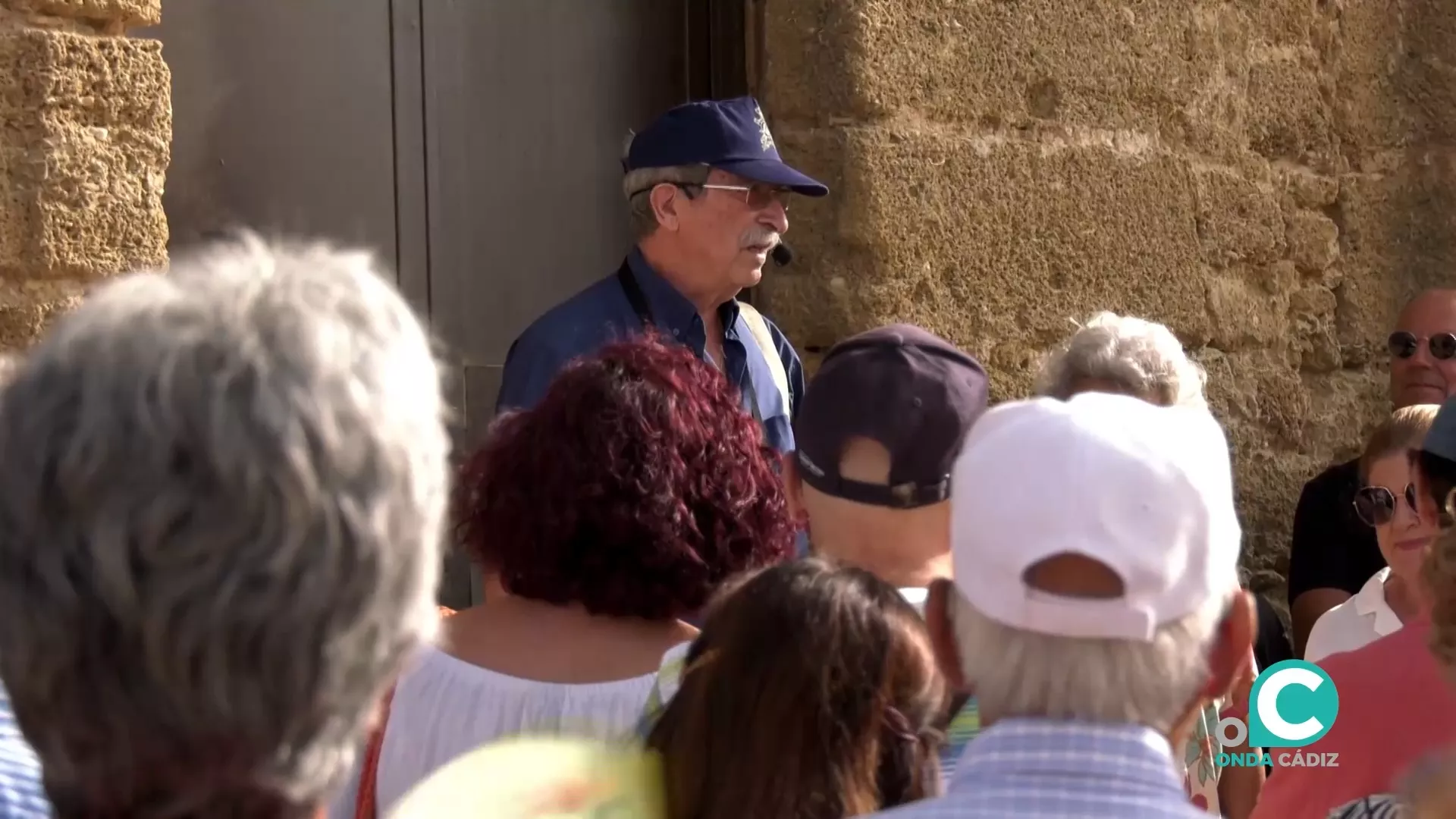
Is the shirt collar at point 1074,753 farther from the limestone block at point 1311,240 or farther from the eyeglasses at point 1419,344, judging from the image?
the limestone block at point 1311,240

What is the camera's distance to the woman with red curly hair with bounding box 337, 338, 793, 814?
84.2 inches

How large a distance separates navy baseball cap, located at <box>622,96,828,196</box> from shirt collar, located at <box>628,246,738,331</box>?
0.73 ft

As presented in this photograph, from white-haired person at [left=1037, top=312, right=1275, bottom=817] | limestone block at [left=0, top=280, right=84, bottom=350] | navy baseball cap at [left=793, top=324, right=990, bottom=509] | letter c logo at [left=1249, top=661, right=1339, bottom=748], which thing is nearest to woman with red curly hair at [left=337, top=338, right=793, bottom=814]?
navy baseball cap at [left=793, top=324, right=990, bottom=509]

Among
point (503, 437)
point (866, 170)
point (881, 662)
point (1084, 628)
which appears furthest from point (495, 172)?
point (1084, 628)

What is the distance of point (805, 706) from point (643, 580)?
20.5 inches

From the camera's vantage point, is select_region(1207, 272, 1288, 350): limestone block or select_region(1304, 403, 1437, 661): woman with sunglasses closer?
select_region(1304, 403, 1437, 661): woman with sunglasses

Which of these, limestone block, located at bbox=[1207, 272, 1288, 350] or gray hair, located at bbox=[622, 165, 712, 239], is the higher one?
gray hair, located at bbox=[622, 165, 712, 239]

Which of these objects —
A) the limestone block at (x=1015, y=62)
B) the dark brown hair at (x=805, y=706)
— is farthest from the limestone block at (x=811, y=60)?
the dark brown hair at (x=805, y=706)

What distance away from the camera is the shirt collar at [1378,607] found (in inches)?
127

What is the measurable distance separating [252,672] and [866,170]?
324 cm

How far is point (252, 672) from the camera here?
1.18 metres

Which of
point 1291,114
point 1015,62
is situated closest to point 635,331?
point 1015,62

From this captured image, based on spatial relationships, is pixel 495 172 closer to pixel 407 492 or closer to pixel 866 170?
pixel 866 170

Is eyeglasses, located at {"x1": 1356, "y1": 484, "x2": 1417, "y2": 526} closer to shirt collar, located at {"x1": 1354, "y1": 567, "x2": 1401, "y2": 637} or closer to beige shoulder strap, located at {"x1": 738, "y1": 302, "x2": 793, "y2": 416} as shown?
shirt collar, located at {"x1": 1354, "y1": 567, "x2": 1401, "y2": 637}
